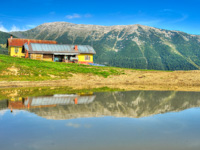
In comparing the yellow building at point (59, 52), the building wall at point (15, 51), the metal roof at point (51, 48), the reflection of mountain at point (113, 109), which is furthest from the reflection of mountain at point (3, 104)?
the building wall at point (15, 51)

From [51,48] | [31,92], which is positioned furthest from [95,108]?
[51,48]

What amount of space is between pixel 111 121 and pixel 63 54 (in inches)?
2066

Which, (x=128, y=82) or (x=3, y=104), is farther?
(x=128, y=82)

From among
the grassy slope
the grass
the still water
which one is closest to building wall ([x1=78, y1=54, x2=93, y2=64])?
the grassy slope

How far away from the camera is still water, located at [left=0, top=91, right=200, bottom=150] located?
903 cm

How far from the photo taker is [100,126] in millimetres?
11586

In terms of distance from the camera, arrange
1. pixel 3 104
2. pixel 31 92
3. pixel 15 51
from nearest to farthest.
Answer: pixel 3 104, pixel 31 92, pixel 15 51

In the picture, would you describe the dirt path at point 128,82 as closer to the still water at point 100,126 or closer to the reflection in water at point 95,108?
the reflection in water at point 95,108

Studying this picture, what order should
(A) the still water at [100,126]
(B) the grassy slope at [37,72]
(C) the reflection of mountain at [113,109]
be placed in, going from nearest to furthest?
(A) the still water at [100,126], (C) the reflection of mountain at [113,109], (B) the grassy slope at [37,72]

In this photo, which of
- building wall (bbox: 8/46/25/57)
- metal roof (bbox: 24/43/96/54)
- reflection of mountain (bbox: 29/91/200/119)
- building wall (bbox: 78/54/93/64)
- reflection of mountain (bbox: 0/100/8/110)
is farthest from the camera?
building wall (bbox: 8/46/25/57)

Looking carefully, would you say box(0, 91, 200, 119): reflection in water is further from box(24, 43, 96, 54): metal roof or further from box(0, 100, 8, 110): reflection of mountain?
box(24, 43, 96, 54): metal roof

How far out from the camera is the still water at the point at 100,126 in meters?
9.03

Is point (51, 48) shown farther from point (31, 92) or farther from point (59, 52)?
point (31, 92)

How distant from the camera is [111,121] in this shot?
12.6 meters
